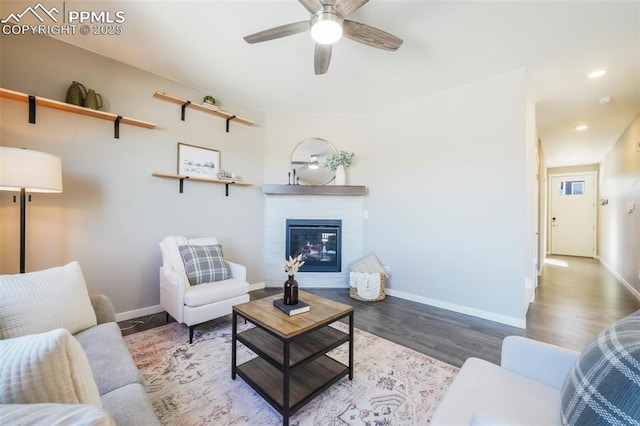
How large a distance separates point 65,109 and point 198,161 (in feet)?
4.15

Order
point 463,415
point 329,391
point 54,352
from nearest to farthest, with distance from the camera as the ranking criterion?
1. point 54,352
2. point 463,415
3. point 329,391

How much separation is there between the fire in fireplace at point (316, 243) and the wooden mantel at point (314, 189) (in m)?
0.45

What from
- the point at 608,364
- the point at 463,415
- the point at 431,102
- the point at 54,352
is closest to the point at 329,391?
the point at 463,415

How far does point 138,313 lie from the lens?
9.48 feet

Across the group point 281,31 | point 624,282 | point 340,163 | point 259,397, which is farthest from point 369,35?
point 624,282

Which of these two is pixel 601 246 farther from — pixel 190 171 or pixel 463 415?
pixel 190 171

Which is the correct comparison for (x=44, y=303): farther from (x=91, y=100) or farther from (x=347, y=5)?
(x=347, y=5)

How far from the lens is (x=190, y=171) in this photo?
3297 mm

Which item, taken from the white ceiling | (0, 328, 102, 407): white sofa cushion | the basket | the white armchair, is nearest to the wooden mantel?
the white ceiling

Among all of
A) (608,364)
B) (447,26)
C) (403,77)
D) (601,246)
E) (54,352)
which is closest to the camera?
(54,352)

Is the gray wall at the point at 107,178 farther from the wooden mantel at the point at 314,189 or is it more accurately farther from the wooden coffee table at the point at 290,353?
the wooden coffee table at the point at 290,353

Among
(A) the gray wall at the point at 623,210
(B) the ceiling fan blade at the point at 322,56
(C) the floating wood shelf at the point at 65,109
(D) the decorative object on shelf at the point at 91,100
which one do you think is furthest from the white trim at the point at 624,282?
(D) the decorative object on shelf at the point at 91,100

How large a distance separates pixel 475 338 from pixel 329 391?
1602 mm

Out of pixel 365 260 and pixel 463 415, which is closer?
pixel 463 415
